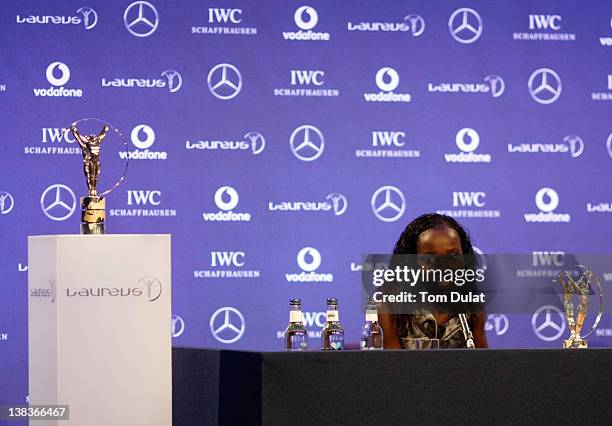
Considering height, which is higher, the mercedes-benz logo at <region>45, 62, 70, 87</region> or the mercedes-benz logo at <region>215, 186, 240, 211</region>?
the mercedes-benz logo at <region>45, 62, 70, 87</region>

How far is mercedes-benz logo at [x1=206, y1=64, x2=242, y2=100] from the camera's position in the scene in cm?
555

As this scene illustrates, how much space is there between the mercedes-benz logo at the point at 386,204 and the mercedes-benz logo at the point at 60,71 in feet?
5.69

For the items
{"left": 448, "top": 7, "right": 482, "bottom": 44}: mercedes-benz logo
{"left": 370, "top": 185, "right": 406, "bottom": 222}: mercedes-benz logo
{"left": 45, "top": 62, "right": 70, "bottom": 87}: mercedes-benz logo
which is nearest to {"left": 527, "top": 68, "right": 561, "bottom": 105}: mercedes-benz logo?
{"left": 448, "top": 7, "right": 482, "bottom": 44}: mercedes-benz logo

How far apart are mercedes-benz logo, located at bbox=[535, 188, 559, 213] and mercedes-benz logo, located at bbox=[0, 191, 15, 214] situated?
110 inches

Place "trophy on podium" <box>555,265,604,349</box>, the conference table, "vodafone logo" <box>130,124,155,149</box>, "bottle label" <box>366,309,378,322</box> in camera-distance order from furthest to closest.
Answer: "vodafone logo" <box>130,124,155,149</box>
"trophy on podium" <box>555,265,604,349</box>
"bottle label" <box>366,309,378,322</box>
the conference table

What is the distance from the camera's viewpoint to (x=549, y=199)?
226 inches

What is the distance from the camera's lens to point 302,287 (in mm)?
5551

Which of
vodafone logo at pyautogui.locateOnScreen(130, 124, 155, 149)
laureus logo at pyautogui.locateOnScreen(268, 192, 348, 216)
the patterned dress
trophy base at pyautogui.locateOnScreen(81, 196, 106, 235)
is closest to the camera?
trophy base at pyautogui.locateOnScreen(81, 196, 106, 235)

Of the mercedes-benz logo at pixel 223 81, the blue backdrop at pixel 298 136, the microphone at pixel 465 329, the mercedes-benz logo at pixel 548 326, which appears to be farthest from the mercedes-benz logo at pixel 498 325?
the microphone at pixel 465 329

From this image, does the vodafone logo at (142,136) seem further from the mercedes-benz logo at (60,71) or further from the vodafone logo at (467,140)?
the vodafone logo at (467,140)

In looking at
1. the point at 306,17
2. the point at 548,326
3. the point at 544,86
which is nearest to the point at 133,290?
the point at 306,17

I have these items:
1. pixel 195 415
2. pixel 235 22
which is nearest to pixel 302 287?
pixel 235 22

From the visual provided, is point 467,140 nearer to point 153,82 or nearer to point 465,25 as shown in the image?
point 465,25

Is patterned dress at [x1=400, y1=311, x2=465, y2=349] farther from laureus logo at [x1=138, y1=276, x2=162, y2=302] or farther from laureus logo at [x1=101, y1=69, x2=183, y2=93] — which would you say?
laureus logo at [x1=101, y1=69, x2=183, y2=93]
